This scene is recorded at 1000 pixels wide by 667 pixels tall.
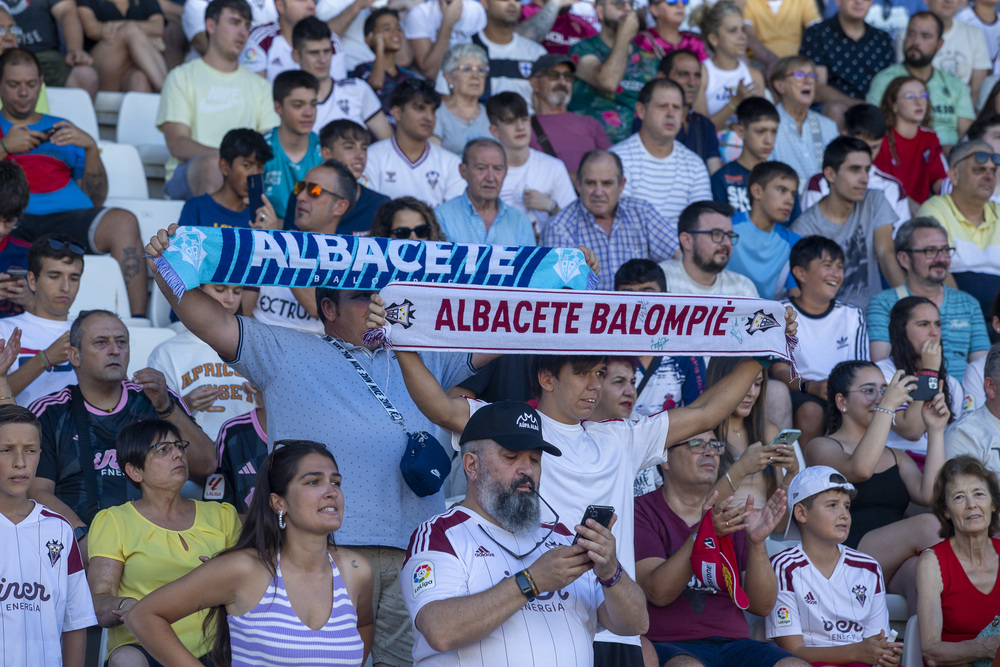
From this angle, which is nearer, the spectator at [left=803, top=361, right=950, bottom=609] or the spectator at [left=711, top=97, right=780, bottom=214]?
the spectator at [left=803, top=361, right=950, bottom=609]

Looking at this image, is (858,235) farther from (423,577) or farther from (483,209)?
(423,577)

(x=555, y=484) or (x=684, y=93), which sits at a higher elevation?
(x=684, y=93)

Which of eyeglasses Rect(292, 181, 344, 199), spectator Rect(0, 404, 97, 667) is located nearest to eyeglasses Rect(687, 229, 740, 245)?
eyeglasses Rect(292, 181, 344, 199)

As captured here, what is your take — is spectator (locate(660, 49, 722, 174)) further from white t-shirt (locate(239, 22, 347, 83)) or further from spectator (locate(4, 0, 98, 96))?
spectator (locate(4, 0, 98, 96))

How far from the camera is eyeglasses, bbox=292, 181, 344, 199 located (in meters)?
6.01

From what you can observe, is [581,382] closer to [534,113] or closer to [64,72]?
[534,113]

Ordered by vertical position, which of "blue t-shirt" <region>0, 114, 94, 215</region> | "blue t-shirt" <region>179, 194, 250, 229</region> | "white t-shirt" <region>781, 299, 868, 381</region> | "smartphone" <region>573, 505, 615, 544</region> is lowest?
"smartphone" <region>573, 505, 615, 544</region>

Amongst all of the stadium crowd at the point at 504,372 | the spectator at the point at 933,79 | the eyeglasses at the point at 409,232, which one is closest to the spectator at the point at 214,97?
the stadium crowd at the point at 504,372

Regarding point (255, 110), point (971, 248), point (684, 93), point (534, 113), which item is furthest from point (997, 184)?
point (255, 110)

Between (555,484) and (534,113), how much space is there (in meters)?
5.54

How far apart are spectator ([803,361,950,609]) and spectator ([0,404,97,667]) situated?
342cm

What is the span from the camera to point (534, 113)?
8945 millimetres

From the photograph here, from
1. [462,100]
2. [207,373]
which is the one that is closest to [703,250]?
[462,100]

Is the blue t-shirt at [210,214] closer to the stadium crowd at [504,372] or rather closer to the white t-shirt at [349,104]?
the stadium crowd at [504,372]
